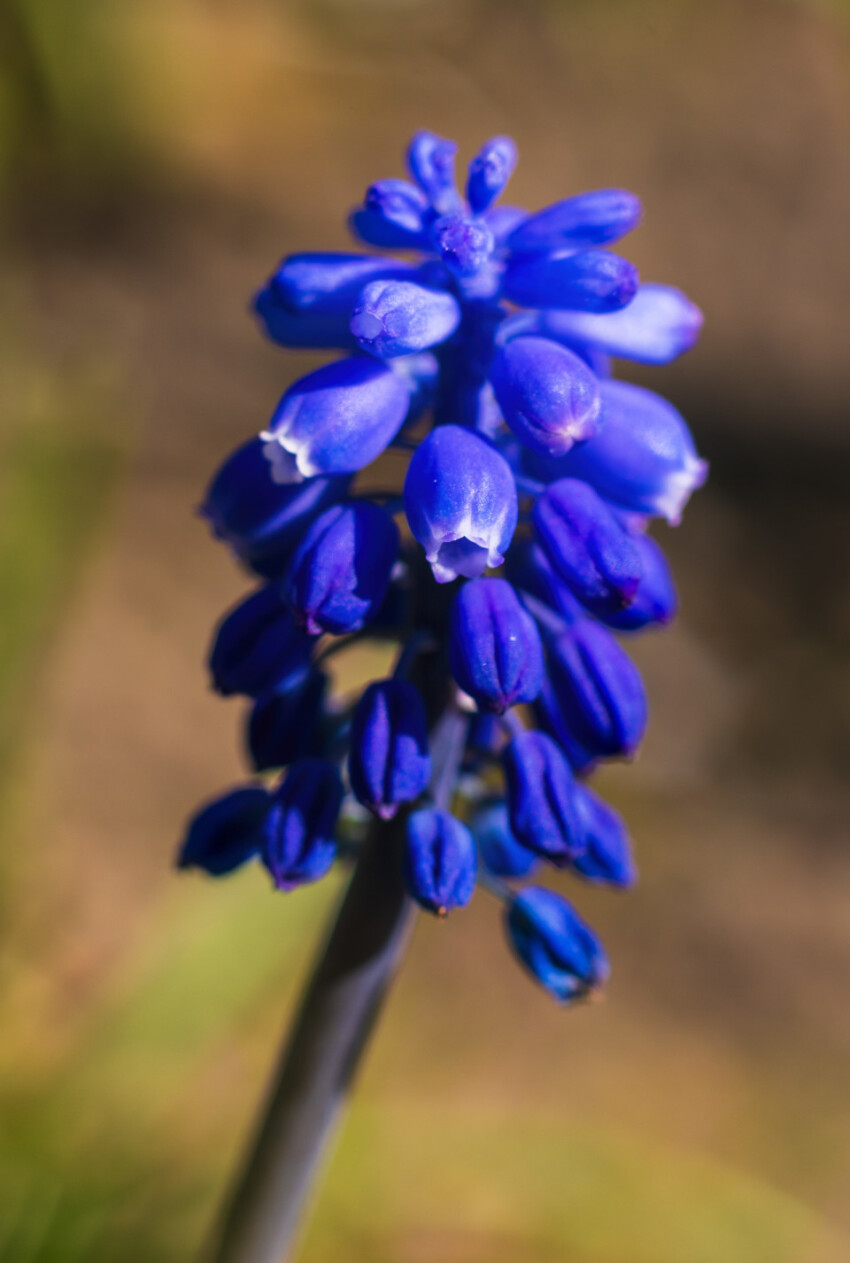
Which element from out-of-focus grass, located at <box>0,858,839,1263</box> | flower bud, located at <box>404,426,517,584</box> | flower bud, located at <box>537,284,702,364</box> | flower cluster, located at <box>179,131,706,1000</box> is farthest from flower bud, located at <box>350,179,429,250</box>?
out-of-focus grass, located at <box>0,858,839,1263</box>

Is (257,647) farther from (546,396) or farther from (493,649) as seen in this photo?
(546,396)

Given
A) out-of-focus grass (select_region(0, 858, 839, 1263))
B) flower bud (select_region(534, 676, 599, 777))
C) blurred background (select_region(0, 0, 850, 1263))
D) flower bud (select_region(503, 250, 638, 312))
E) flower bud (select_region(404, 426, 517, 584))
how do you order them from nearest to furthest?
flower bud (select_region(404, 426, 517, 584)) → flower bud (select_region(503, 250, 638, 312)) → flower bud (select_region(534, 676, 599, 777)) → out-of-focus grass (select_region(0, 858, 839, 1263)) → blurred background (select_region(0, 0, 850, 1263))

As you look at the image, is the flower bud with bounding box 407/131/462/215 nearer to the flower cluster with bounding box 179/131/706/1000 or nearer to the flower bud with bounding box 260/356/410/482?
the flower cluster with bounding box 179/131/706/1000

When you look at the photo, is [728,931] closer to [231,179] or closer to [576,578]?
[576,578]

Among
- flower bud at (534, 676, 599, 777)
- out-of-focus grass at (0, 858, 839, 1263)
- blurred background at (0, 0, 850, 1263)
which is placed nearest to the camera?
flower bud at (534, 676, 599, 777)

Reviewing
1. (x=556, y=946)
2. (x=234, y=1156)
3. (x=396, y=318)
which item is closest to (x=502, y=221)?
(x=396, y=318)

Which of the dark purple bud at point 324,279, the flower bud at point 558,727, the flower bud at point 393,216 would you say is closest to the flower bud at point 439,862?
the flower bud at point 558,727
